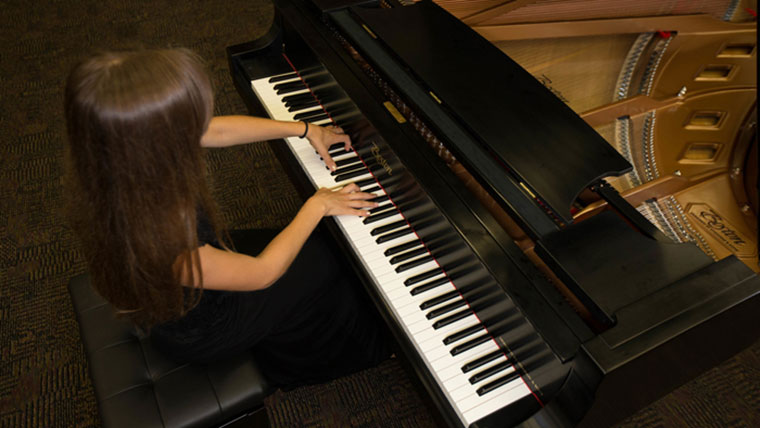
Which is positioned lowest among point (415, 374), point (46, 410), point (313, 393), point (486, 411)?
point (46, 410)

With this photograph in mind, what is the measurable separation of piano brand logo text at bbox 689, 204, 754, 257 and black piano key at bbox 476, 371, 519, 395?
3.16 ft

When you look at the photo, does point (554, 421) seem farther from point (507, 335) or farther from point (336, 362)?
point (336, 362)

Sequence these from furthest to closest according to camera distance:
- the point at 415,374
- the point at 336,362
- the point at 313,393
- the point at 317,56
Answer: the point at 313,393
the point at 336,362
the point at 317,56
the point at 415,374

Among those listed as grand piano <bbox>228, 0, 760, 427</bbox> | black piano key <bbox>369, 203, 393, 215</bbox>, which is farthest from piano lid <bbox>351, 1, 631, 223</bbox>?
black piano key <bbox>369, 203, 393, 215</bbox>

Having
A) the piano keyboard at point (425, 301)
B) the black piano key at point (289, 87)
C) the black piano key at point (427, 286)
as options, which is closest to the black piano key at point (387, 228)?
the piano keyboard at point (425, 301)

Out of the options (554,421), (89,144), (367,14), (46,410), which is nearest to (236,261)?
(89,144)

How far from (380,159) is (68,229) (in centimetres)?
210

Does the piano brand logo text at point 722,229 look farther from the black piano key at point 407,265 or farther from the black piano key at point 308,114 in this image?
the black piano key at point 308,114

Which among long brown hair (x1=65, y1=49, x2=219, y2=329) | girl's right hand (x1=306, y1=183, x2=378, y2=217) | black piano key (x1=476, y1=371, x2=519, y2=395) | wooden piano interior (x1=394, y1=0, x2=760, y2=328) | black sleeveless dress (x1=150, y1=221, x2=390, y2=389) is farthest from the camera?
wooden piano interior (x1=394, y1=0, x2=760, y2=328)

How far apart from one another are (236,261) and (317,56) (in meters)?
0.94

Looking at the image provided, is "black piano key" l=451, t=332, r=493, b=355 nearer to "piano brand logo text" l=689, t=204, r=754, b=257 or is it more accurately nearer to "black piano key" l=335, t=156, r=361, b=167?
"black piano key" l=335, t=156, r=361, b=167

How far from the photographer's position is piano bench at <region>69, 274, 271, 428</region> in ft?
4.86

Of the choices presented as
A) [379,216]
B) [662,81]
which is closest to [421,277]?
[379,216]

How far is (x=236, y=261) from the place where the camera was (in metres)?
1.38
